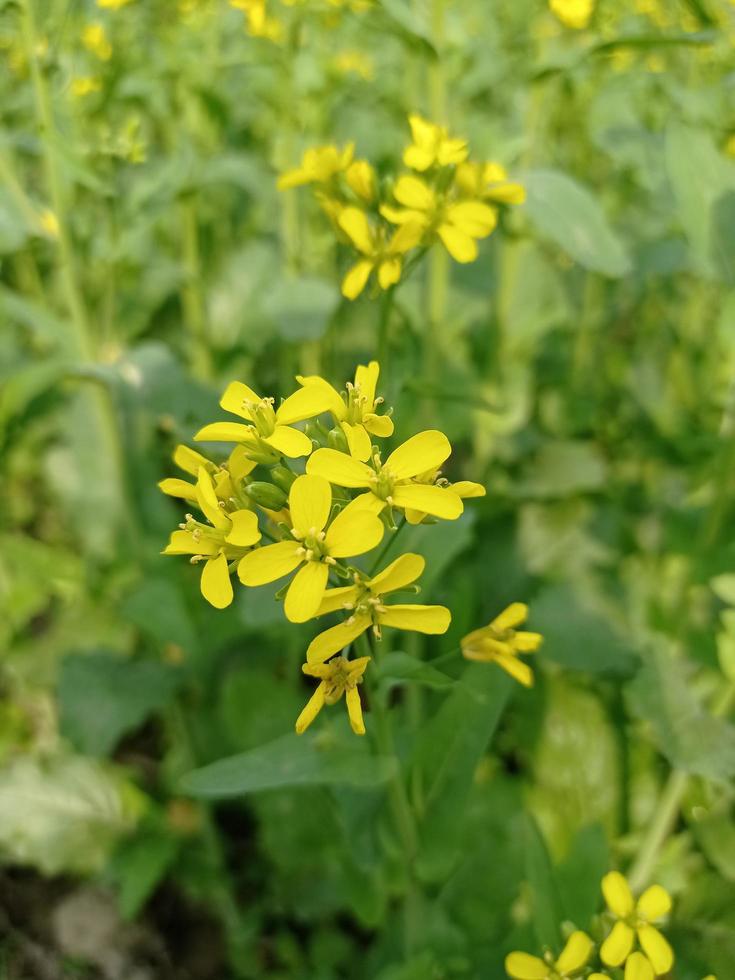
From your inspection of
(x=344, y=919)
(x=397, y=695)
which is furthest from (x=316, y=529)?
(x=397, y=695)

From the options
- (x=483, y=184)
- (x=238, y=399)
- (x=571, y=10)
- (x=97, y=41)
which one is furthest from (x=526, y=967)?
(x=97, y=41)

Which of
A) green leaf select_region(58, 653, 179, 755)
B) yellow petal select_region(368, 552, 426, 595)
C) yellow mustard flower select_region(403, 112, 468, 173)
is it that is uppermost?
yellow mustard flower select_region(403, 112, 468, 173)

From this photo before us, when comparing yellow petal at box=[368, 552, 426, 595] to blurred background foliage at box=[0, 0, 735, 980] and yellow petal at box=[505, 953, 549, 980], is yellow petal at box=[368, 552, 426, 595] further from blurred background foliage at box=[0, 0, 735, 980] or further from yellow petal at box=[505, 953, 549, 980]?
yellow petal at box=[505, 953, 549, 980]

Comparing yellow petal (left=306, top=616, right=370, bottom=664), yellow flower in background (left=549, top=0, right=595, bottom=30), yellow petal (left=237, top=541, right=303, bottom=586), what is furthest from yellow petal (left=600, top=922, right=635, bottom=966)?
yellow flower in background (left=549, top=0, right=595, bottom=30)

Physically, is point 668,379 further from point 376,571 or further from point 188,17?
point 376,571

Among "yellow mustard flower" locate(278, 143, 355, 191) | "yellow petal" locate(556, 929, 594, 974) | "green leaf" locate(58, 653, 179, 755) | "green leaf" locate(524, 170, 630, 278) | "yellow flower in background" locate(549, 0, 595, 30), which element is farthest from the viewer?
"green leaf" locate(58, 653, 179, 755)

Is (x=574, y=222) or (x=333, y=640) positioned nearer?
(x=333, y=640)

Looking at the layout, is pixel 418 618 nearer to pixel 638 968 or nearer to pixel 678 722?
pixel 638 968

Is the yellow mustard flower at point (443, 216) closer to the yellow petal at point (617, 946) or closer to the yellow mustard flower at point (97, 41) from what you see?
the yellow petal at point (617, 946)
